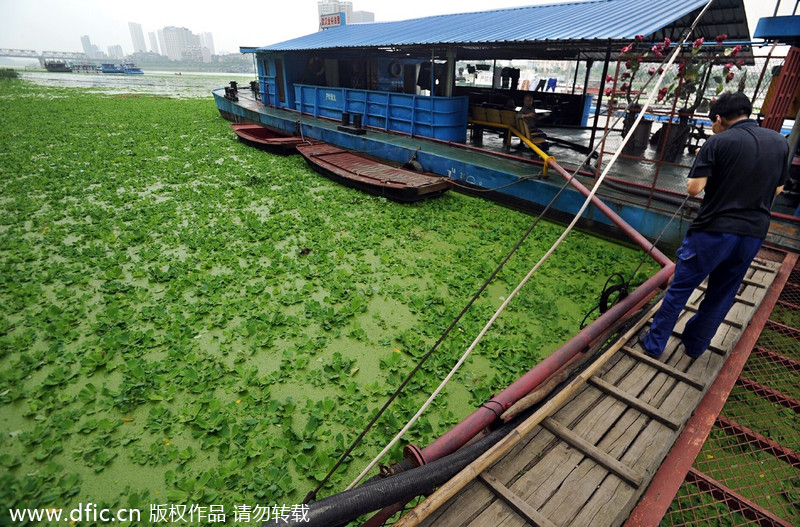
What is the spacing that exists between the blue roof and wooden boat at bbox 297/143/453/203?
345cm

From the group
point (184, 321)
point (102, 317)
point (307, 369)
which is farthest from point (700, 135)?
point (102, 317)

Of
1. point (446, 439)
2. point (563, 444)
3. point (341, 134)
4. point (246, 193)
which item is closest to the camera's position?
point (446, 439)

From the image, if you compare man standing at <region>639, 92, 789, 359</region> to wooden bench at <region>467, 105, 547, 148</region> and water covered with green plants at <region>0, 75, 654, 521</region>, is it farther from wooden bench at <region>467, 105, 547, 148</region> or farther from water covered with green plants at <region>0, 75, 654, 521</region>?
wooden bench at <region>467, 105, 547, 148</region>

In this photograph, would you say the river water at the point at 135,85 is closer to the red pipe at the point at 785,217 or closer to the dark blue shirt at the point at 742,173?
the red pipe at the point at 785,217

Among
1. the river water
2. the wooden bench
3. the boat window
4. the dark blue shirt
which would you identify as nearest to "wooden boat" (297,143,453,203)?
the wooden bench

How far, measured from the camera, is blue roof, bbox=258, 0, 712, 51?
7.53m

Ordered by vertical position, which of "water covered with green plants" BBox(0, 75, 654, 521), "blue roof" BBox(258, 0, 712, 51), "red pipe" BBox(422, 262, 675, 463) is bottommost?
"water covered with green plants" BBox(0, 75, 654, 521)

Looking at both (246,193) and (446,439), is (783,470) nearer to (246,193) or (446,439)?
(446,439)

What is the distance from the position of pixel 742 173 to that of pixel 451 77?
955 centimetres

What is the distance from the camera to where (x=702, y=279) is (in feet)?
10.9

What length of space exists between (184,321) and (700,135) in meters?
11.9

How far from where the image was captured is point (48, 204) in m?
8.45

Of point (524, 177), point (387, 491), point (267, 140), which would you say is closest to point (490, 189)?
point (524, 177)

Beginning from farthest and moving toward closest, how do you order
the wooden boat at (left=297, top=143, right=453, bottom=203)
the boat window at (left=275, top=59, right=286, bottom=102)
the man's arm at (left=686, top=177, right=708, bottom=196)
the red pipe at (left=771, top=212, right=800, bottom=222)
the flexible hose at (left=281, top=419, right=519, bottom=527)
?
the boat window at (left=275, top=59, right=286, bottom=102) < the wooden boat at (left=297, top=143, right=453, bottom=203) < the red pipe at (left=771, top=212, right=800, bottom=222) < the man's arm at (left=686, top=177, right=708, bottom=196) < the flexible hose at (left=281, top=419, right=519, bottom=527)
